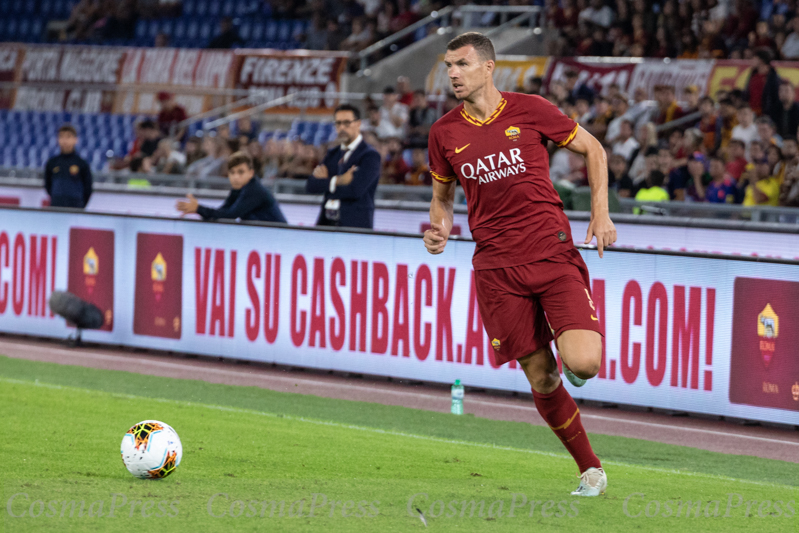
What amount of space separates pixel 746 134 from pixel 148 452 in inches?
424

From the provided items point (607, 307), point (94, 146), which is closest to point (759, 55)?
point (607, 307)

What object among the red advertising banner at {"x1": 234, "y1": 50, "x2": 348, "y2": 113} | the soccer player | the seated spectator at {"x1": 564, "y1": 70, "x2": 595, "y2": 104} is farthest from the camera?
the red advertising banner at {"x1": 234, "y1": 50, "x2": 348, "y2": 113}

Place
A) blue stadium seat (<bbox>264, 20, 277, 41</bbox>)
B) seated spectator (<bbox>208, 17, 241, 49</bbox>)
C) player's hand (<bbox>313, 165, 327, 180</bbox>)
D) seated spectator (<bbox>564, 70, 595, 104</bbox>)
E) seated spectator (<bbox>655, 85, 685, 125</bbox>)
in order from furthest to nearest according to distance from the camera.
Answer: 1. blue stadium seat (<bbox>264, 20, 277, 41</bbox>)
2. seated spectator (<bbox>208, 17, 241, 49</bbox>)
3. seated spectator (<bbox>564, 70, 595, 104</bbox>)
4. seated spectator (<bbox>655, 85, 685, 125</bbox>)
5. player's hand (<bbox>313, 165, 327, 180</bbox>)

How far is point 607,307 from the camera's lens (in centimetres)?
943

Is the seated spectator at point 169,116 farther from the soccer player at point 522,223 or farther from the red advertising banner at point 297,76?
the soccer player at point 522,223

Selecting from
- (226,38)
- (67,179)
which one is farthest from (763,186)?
(226,38)

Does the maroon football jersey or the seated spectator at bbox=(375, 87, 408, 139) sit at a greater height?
the seated spectator at bbox=(375, 87, 408, 139)

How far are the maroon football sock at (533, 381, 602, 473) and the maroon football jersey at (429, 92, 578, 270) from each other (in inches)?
29.5

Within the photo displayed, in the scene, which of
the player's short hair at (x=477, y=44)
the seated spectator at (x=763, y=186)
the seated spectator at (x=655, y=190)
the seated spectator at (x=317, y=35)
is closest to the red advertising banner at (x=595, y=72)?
the seated spectator at (x=655, y=190)

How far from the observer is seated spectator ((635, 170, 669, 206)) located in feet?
45.9

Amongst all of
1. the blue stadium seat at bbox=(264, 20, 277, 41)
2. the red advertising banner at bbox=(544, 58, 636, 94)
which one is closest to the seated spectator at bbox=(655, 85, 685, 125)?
the red advertising banner at bbox=(544, 58, 636, 94)

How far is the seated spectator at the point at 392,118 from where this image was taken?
60.5 feet

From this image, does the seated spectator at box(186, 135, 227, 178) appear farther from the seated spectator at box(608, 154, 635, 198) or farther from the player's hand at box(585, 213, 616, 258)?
the player's hand at box(585, 213, 616, 258)

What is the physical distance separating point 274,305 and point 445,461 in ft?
14.5
